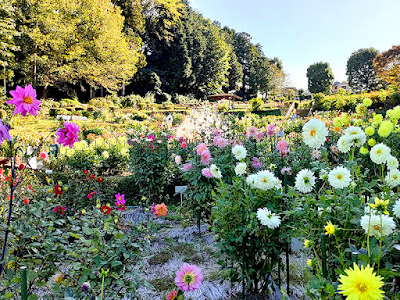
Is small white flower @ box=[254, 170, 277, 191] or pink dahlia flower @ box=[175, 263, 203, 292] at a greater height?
small white flower @ box=[254, 170, 277, 191]

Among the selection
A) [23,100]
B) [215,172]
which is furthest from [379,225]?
[23,100]

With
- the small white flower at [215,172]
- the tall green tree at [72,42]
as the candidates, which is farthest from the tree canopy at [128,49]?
the small white flower at [215,172]

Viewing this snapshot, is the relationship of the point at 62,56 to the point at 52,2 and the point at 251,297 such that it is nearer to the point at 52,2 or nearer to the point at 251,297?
the point at 52,2

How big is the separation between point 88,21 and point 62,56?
8.40ft

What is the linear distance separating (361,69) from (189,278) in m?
A: 46.5

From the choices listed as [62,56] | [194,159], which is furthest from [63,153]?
[62,56]

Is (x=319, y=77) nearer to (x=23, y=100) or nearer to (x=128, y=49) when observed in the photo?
(x=128, y=49)

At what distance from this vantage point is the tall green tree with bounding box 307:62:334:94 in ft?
132

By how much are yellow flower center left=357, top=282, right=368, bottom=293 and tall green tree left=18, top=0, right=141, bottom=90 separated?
645 inches

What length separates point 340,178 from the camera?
1121 millimetres

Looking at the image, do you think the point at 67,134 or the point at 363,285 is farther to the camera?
the point at 67,134

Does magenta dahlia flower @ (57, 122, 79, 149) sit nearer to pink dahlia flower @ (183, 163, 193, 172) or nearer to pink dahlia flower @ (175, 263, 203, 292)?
pink dahlia flower @ (175, 263, 203, 292)

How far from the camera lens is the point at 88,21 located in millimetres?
16203

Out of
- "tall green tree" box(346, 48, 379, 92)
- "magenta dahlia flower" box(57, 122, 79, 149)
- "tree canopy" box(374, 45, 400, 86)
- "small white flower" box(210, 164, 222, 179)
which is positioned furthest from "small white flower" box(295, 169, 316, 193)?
"tall green tree" box(346, 48, 379, 92)
